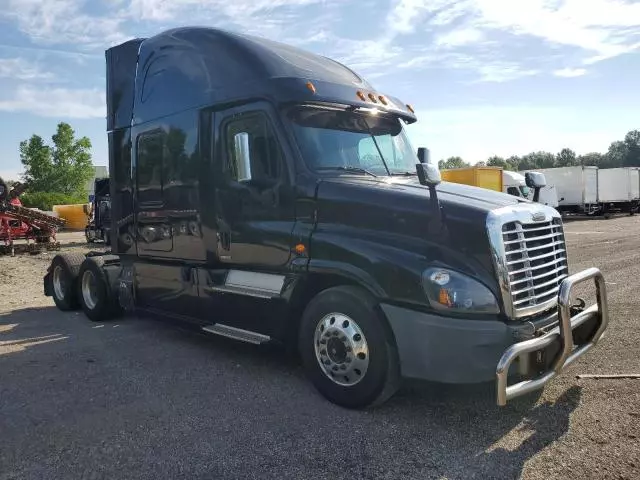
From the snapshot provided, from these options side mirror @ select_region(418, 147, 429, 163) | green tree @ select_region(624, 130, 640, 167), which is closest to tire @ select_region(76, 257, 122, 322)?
side mirror @ select_region(418, 147, 429, 163)

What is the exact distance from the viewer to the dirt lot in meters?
3.43

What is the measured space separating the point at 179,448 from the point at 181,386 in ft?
4.21

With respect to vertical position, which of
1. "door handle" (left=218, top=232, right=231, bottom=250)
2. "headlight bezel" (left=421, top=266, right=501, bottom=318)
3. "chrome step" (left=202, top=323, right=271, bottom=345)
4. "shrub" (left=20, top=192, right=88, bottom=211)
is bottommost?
"chrome step" (left=202, top=323, right=271, bottom=345)

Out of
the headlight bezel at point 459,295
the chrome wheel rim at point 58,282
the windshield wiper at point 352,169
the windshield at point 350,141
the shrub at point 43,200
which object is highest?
the shrub at point 43,200

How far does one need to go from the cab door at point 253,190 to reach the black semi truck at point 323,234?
A: 0.02 m

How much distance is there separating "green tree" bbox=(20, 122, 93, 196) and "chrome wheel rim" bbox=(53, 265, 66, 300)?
5387cm

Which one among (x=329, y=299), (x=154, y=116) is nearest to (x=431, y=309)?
(x=329, y=299)

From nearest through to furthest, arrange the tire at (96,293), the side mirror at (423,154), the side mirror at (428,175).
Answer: the side mirror at (428,175) < the side mirror at (423,154) < the tire at (96,293)

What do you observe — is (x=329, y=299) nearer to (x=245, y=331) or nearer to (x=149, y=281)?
(x=245, y=331)

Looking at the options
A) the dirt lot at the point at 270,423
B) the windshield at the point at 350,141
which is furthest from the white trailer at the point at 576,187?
the windshield at the point at 350,141

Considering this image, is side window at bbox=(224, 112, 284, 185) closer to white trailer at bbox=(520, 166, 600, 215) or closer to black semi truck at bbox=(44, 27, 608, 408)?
black semi truck at bbox=(44, 27, 608, 408)

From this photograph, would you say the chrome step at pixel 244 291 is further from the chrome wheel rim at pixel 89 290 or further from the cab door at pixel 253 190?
the chrome wheel rim at pixel 89 290

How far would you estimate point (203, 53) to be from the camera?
18.5 feet

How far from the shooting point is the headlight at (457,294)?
3793 mm
